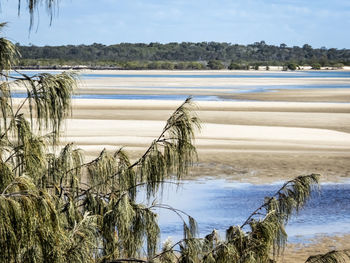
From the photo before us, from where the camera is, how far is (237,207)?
14.8 metres

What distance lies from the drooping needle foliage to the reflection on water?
615 cm

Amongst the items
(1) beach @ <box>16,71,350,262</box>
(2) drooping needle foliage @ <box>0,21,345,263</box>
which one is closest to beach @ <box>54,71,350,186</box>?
(1) beach @ <box>16,71,350,262</box>

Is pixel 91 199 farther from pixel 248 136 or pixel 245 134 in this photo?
pixel 245 134

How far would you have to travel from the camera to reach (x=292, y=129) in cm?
2939

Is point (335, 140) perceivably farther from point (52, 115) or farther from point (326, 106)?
point (52, 115)

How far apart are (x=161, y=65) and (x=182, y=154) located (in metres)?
156

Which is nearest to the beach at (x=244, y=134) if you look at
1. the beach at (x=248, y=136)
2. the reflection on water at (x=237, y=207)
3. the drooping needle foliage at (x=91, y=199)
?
the beach at (x=248, y=136)

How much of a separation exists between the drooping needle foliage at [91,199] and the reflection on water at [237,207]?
6152mm

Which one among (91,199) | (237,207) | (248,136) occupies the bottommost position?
(237,207)

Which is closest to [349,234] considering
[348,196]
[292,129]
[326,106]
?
[348,196]

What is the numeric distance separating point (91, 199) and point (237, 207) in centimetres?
936

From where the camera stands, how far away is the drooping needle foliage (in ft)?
12.6

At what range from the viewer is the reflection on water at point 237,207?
13102 millimetres

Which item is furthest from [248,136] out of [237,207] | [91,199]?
[91,199]
